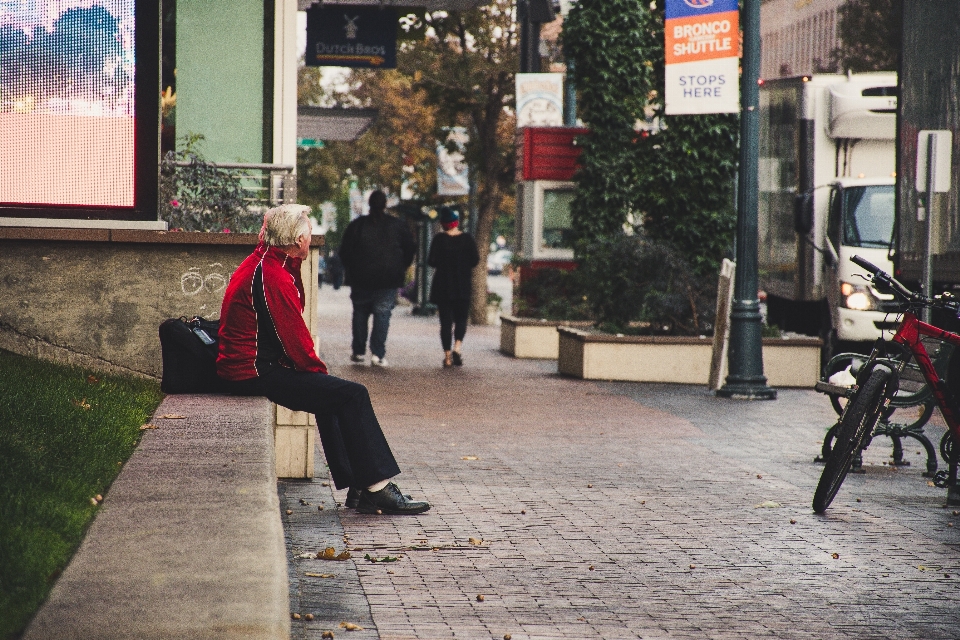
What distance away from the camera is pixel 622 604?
544cm

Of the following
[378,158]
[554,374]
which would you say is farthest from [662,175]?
[378,158]

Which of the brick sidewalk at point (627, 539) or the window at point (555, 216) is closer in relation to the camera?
the brick sidewalk at point (627, 539)

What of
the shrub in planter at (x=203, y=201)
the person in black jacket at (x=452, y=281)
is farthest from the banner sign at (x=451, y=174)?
the shrub in planter at (x=203, y=201)

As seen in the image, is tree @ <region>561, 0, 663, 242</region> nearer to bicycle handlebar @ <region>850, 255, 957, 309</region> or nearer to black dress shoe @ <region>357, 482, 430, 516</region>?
bicycle handlebar @ <region>850, 255, 957, 309</region>

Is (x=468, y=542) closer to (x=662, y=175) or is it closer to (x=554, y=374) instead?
(x=554, y=374)

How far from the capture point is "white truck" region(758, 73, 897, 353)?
16953 mm

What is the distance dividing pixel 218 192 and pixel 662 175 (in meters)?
10.6

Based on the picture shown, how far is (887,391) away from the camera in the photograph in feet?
24.9

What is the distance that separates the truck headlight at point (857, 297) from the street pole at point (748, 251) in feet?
10.5

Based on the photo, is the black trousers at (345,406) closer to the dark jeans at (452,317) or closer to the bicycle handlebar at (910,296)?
the bicycle handlebar at (910,296)

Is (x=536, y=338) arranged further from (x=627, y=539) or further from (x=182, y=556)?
(x=182, y=556)

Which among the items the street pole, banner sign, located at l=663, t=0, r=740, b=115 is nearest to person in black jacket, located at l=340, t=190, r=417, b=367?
banner sign, located at l=663, t=0, r=740, b=115

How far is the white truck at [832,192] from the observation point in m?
17.0

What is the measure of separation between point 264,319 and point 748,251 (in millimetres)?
7692
